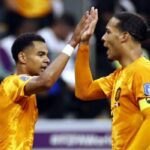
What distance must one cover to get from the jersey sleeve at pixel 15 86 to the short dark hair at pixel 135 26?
991 mm

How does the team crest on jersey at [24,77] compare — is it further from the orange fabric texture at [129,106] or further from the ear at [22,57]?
the orange fabric texture at [129,106]

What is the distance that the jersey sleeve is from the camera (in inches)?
321

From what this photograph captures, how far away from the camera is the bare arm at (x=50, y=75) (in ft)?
26.0

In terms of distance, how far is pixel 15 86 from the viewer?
323 inches

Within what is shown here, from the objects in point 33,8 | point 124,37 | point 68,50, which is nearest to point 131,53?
point 124,37

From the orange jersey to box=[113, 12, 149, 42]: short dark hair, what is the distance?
101cm

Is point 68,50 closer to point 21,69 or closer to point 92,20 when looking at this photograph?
point 92,20

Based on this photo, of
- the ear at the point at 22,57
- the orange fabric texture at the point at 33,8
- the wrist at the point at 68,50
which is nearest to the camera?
the wrist at the point at 68,50

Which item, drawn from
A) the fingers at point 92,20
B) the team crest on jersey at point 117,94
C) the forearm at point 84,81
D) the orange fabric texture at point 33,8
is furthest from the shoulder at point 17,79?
the orange fabric texture at point 33,8

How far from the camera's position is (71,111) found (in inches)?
527

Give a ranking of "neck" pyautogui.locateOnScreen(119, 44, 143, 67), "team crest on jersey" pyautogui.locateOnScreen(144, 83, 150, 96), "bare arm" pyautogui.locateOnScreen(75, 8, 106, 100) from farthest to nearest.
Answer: "bare arm" pyautogui.locateOnScreen(75, 8, 106, 100) → "neck" pyautogui.locateOnScreen(119, 44, 143, 67) → "team crest on jersey" pyautogui.locateOnScreen(144, 83, 150, 96)

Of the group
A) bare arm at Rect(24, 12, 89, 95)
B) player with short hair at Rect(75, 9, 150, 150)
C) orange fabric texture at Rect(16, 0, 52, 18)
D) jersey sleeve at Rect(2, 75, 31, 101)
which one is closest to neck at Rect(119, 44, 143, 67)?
player with short hair at Rect(75, 9, 150, 150)

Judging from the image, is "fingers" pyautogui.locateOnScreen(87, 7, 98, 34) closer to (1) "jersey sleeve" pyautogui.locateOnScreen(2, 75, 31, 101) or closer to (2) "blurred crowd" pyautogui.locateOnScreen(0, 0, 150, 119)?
(1) "jersey sleeve" pyautogui.locateOnScreen(2, 75, 31, 101)

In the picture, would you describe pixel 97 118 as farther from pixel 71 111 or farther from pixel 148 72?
pixel 148 72
